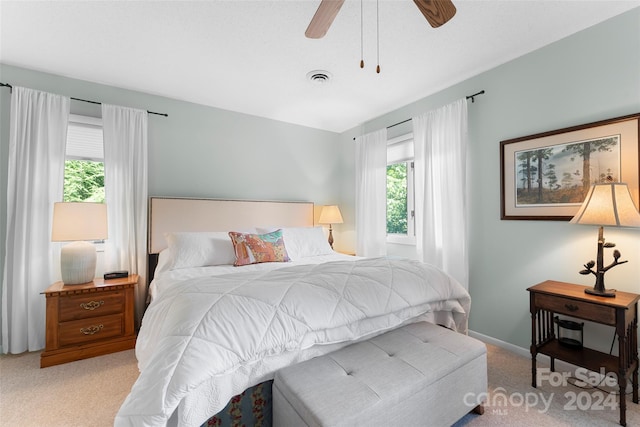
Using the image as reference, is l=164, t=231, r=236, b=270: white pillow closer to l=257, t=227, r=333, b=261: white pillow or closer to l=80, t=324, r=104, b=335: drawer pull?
l=257, t=227, r=333, b=261: white pillow

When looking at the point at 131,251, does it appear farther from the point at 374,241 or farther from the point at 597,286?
the point at 597,286

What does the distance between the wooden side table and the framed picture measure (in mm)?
627

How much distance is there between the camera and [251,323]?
129cm

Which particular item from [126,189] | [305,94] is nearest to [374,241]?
[305,94]

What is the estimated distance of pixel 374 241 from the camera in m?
3.73

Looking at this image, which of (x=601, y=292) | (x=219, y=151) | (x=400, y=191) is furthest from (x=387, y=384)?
(x=219, y=151)

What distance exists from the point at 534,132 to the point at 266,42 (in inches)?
91.1

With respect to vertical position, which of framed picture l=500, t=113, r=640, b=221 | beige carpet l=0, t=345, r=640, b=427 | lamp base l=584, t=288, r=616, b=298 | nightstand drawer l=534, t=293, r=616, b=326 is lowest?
beige carpet l=0, t=345, r=640, b=427

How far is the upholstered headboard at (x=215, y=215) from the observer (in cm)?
304

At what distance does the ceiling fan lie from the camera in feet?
4.73

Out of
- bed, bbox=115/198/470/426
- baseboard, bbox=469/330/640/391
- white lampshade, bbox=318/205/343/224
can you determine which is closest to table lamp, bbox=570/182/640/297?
baseboard, bbox=469/330/640/391

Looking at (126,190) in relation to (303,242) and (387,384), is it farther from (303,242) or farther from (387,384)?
(387,384)

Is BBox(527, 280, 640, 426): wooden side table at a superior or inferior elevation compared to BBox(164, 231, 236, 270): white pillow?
inferior

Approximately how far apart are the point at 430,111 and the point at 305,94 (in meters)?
1.38
